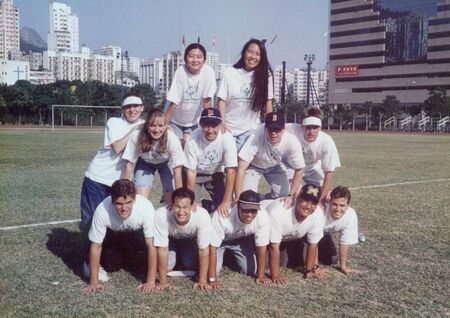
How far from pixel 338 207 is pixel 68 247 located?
320 centimetres

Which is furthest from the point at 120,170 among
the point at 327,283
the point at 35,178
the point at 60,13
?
the point at 60,13

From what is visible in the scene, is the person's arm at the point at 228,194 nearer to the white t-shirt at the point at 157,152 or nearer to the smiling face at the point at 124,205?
the white t-shirt at the point at 157,152

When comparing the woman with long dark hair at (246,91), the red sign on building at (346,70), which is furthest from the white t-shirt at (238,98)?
the red sign on building at (346,70)

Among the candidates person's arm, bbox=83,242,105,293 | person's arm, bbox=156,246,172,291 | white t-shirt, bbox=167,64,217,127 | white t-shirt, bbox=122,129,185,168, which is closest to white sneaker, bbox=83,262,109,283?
person's arm, bbox=83,242,105,293

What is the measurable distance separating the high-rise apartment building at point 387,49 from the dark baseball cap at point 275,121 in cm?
8812

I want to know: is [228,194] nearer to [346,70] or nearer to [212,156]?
[212,156]

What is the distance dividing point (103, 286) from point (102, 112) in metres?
52.1

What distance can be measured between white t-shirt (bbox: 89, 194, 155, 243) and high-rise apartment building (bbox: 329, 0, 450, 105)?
89.3 meters

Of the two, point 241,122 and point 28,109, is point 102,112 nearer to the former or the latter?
point 28,109

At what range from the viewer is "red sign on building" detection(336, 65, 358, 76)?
99.8m

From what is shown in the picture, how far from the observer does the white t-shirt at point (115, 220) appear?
4.77m

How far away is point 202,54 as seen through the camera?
597 centimetres

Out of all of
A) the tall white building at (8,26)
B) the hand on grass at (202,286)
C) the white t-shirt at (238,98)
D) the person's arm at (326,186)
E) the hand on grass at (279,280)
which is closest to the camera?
the hand on grass at (202,286)

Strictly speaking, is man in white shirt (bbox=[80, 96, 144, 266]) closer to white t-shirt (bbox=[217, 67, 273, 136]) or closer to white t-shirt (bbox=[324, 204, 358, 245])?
white t-shirt (bbox=[217, 67, 273, 136])
